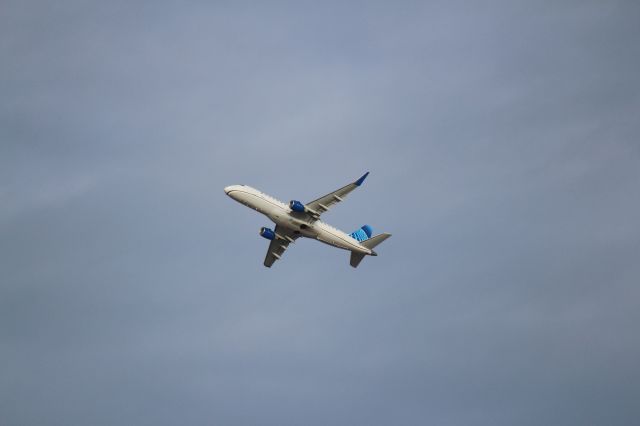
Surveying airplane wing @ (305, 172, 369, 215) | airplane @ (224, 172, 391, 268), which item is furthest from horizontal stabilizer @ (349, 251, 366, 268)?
airplane wing @ (305, 172, 369, 215)

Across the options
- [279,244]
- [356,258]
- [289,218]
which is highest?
[279,244]

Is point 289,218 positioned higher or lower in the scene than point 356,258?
higher

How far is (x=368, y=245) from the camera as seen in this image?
131125 millimetres

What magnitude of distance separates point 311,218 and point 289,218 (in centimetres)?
319

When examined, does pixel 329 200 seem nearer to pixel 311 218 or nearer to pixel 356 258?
pixel 311 218

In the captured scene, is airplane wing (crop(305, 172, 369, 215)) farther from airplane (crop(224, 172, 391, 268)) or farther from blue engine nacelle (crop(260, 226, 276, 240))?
blue engine nacelle (crop(260, 226, 276, 240))

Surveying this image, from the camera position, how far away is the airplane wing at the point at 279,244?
137 m

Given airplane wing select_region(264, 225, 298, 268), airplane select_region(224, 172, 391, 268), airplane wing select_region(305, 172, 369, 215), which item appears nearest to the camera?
airplane wing select_region(305, 172, 369, 215)

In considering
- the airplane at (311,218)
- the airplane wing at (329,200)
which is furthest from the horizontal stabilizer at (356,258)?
the airplane wing at (329,200)

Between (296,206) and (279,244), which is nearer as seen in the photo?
(296,206)

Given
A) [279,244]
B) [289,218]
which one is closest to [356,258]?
[289,218]

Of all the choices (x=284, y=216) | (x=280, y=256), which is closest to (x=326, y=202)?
(x=284, y=216)

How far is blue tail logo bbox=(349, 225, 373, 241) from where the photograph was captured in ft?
439

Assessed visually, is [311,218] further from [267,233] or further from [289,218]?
[267,233]
